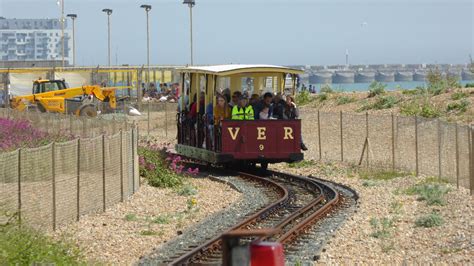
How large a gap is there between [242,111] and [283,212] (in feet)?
23.5

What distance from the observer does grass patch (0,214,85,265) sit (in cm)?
1366

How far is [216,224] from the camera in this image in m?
20.9

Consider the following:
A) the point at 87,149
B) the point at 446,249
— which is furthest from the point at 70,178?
the point at 446,249

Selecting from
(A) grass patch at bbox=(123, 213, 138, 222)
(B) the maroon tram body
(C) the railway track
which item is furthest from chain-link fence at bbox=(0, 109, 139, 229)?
(B) the maroon tram body

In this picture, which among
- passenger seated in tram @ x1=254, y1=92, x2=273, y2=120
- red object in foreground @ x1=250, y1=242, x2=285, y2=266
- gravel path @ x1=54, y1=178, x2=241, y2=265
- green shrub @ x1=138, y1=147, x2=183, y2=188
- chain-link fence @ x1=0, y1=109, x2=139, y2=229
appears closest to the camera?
red object in foreground @ x1=250, y1=242, x2=285, y2=266

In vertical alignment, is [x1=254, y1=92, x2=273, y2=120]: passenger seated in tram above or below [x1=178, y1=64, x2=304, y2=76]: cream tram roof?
below

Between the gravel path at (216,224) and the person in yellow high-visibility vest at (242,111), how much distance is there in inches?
74.7

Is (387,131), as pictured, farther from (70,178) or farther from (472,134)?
(70,178)

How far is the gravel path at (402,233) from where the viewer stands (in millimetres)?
16578

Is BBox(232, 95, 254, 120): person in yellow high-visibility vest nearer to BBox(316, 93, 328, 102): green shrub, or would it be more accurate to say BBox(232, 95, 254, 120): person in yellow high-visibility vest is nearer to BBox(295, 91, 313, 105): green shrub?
BBox(316, 93, 328, 102): green shrub

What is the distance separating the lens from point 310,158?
3788 centimetres

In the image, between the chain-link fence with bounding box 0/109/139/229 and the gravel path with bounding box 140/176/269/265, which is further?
the chain-link fence with bounding box 0/109/139/229

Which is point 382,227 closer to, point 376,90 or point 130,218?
point 130,218

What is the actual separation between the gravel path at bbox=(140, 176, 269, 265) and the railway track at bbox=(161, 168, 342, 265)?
224 mm
